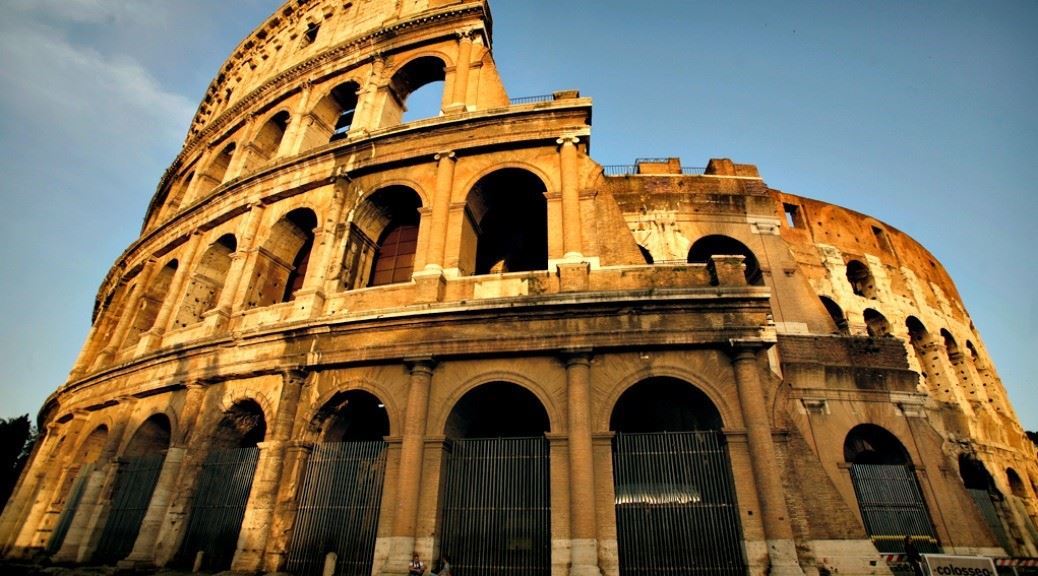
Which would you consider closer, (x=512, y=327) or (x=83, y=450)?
(x=512, y=327)

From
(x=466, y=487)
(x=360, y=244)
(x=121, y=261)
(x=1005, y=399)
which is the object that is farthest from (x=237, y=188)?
(x=1005, y=399)

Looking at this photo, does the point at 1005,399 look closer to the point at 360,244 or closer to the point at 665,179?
the point at 665,179

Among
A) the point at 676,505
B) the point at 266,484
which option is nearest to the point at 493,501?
the point at 676,505

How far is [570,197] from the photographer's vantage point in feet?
33.6

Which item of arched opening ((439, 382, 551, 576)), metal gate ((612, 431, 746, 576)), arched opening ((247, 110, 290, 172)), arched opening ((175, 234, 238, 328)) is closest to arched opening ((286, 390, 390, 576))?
arched opening ((439, 382, 551, 576))

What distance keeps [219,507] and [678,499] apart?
8460mm

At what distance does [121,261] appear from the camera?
18250 mm

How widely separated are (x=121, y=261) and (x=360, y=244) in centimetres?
1233

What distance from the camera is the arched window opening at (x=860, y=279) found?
59.7 feet

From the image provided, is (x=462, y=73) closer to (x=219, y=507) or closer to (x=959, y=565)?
(x=219, y=507)

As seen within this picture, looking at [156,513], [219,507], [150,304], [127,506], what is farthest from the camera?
[150,304]

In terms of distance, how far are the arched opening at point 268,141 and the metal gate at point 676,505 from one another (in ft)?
45.3

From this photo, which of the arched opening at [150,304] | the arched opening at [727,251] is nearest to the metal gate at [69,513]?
the arched opening at [150,304]

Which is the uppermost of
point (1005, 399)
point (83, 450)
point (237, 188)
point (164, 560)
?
point (237, 188)
